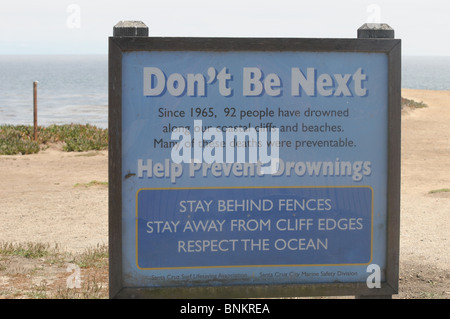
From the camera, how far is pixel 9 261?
747 centimetres

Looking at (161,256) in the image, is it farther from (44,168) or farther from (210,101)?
(44,168)

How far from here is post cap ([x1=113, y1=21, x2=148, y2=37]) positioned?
4461 millimetres

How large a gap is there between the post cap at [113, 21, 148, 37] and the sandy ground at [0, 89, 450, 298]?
3679 mm

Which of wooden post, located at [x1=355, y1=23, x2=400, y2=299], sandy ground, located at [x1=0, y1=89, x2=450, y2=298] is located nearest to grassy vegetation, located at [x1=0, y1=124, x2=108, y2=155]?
sandy ground, located at [x1=0, y1=89, x2=450, y2=298]

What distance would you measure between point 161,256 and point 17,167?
13561 millimetres

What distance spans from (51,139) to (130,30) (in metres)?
18.2

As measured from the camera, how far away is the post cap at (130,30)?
4461mm

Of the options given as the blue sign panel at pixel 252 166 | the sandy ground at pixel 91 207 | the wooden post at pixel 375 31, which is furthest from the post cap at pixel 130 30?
the sandy ground at pixel 91 207

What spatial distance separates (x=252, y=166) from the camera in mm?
4527

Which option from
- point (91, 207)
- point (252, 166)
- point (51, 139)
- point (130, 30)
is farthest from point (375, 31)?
point (51, 139)

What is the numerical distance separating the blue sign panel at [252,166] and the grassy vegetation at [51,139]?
16067 mm

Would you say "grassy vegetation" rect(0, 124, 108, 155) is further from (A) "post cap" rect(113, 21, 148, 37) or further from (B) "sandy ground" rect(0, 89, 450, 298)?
(A) "post cap" rect(113, 21, 148, 37)

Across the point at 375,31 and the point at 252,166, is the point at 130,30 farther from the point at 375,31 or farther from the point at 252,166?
the point at 375,31

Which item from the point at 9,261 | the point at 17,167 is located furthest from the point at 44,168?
the point at 9,261
